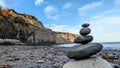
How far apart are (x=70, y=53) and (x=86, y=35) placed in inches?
26.5

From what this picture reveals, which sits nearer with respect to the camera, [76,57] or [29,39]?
[76,57]

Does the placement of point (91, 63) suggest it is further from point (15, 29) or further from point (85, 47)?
point (15, 29)

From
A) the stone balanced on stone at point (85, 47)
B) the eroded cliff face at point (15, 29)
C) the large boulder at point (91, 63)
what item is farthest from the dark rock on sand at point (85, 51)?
the eroded cliff face at point (15, 29)

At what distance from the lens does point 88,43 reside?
6.25m

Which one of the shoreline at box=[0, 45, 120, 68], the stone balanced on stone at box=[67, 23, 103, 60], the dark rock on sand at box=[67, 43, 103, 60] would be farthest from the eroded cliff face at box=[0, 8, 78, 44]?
the dark rock on sand at box=[67, 43, 103, 60]

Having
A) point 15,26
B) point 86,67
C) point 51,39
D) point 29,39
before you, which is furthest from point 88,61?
point 51,39

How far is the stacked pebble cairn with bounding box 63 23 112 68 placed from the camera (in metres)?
5.81

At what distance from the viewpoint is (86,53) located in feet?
19.7

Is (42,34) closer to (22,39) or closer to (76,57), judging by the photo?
(22,39)

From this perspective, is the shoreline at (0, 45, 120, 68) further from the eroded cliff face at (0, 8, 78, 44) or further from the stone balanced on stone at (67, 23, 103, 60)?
the eroded cliff face at (0, 8, 78, 44)

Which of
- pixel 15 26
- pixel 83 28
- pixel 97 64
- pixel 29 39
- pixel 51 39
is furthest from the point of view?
pixel 51 39

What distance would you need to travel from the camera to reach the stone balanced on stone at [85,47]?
601 cm

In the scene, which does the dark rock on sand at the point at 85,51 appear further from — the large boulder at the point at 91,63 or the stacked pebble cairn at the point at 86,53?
the large boulder at the point at 91,63

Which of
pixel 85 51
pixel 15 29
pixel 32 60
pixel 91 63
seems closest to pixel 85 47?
pixel 85 51
